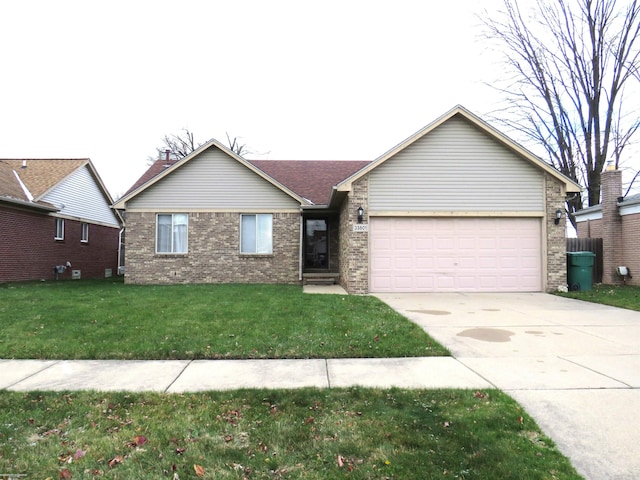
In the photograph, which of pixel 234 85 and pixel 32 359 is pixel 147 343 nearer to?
pixel 32 359

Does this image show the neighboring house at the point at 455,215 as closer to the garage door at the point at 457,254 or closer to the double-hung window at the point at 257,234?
the garage door at the point at 457,254

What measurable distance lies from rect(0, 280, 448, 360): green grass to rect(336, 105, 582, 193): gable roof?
13.4 feet

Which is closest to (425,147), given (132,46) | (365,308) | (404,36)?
(404,36)

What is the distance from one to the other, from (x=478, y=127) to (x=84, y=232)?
783 inches

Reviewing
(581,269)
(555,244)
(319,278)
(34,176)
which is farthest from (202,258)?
(581,269)

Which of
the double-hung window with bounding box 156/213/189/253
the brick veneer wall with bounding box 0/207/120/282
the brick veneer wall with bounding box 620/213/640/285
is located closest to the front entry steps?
the double-hung window with bounding box 156/213/189/253

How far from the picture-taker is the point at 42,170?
18891mm

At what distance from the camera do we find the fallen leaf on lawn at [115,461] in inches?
102

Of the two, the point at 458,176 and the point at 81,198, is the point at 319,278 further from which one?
the point at 81,198

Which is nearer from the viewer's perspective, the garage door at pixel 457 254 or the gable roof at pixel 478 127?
the gable roof at pixel 478 127

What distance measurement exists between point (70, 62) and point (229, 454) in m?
14.5

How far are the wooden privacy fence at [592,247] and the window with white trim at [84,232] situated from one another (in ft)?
75.4

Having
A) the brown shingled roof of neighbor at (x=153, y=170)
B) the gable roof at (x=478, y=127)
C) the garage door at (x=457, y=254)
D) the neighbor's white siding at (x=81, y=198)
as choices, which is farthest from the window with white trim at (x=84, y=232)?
the garage door at (x=457, y=254)

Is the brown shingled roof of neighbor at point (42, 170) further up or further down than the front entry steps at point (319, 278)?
further up
